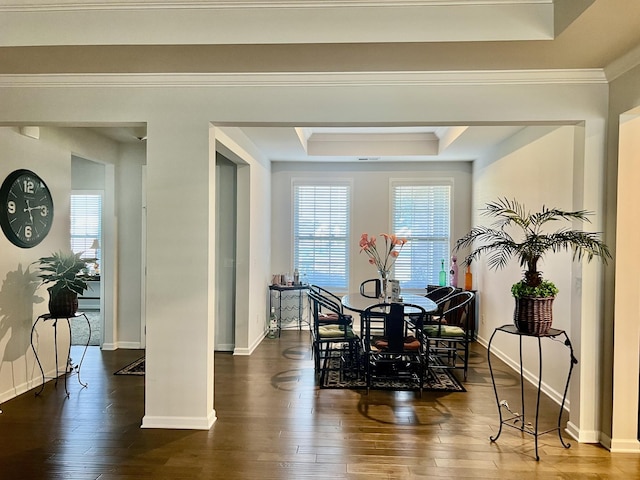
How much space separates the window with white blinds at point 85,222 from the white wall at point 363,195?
337cm

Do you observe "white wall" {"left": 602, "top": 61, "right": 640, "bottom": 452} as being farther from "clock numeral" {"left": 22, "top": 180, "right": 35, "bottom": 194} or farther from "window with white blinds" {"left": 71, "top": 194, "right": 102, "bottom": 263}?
"window with white blinds" {"left": 71, "top": 194, "right": 102, "bottom": 263}

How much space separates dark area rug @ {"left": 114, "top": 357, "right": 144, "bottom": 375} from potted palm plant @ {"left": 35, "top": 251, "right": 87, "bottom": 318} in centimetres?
92

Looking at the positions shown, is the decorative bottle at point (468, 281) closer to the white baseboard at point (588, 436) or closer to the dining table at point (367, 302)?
→ the dining table at point (367, 302)

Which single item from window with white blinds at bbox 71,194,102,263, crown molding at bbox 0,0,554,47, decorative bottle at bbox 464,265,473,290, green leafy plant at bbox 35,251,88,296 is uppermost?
crown molding at bbox 0,0,554,47

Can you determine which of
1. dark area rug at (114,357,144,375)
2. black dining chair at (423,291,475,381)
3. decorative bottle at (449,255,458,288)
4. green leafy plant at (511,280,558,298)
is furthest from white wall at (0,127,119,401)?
decorative bottle at (449,255,458,288)

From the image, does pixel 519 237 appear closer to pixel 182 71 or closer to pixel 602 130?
pixel 602 130

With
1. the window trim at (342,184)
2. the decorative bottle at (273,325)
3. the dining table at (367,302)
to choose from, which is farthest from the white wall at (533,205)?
the decorative bottle at (273,325)

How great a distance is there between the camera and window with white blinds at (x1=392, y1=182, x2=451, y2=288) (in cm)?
658

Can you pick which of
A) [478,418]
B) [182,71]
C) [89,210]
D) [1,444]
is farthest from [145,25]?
[89,210]

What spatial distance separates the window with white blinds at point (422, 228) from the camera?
6.58 m

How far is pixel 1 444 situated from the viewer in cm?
296

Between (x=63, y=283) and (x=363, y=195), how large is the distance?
4.20 meters

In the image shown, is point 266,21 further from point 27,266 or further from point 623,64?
point 27,266

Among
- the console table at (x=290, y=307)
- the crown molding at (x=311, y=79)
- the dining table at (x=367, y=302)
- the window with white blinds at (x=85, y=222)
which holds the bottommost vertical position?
the console table at (x=290, y=307)
